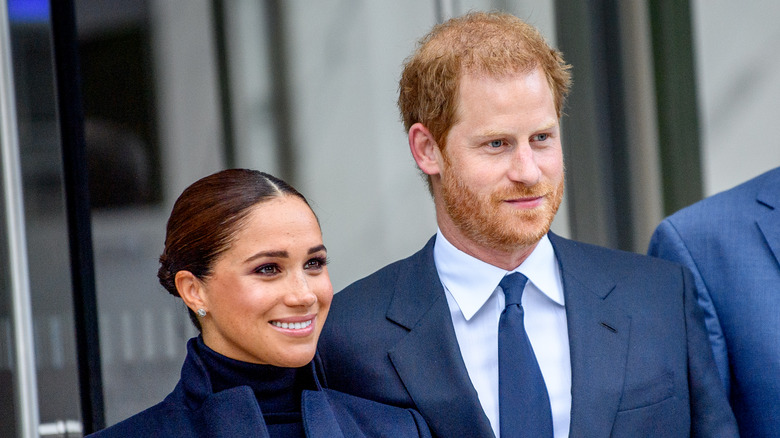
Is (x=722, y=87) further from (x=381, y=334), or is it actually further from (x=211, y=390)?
(x=211, y=390)

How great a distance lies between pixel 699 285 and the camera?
2.55m

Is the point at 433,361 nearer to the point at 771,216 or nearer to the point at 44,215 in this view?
the point at 771,216

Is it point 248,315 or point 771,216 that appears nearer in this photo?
point 248,315

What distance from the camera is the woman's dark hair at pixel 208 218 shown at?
2.10 metres

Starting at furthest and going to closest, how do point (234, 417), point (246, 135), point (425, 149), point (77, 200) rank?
1. point (246, 135)
2. point (77, 200)
3. point (425, 149)
4. point (234, 417)

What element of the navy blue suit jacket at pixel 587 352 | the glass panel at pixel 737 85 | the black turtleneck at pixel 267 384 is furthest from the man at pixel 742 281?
the glass panel at pixel 737 85

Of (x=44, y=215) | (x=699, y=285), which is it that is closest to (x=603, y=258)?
(x=699, y=285)

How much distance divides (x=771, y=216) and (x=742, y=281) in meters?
0.20

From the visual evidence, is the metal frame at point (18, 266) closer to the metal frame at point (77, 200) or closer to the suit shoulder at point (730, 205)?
the metal frame at point (77, 200)

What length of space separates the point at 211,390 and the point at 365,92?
5.92 feet

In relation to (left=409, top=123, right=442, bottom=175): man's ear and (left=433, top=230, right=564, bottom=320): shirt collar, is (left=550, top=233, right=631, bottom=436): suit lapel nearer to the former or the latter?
(left=433, top=230, right=564, bottom=320): shirt collar

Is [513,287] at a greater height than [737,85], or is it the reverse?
[737,85]

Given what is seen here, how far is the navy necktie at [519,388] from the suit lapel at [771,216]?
2.44ft

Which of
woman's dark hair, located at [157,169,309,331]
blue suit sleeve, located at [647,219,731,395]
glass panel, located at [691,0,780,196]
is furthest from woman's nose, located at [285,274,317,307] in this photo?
glass panel, located at [691,0,780,196]
